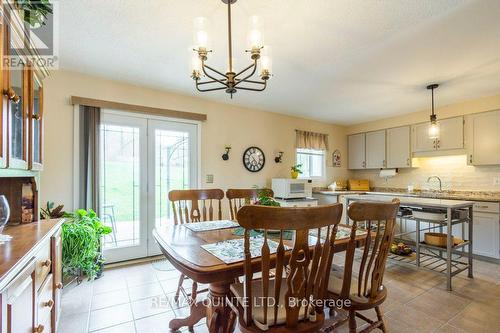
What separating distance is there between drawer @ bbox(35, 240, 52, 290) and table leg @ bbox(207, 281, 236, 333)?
0.87 meters

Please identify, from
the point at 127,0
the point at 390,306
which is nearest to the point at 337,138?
the point at 390,306

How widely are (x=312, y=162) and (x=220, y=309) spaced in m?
4.22

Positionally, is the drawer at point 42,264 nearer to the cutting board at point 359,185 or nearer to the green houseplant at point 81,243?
the green houseplant at point 81,243

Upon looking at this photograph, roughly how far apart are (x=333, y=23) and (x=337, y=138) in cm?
383

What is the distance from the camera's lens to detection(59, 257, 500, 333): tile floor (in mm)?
1916

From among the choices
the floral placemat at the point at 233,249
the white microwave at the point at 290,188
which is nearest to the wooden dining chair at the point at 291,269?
the floral placemat at the point at 233,249

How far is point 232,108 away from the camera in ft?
13.3

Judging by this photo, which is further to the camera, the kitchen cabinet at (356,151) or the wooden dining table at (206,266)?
the kitchen cabinet at (356,151)

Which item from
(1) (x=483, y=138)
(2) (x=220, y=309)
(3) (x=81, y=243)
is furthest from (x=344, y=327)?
(1) (x=483, y=138)

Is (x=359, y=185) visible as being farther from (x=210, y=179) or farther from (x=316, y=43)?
(x=316, y=43)

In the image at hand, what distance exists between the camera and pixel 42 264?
136 cm

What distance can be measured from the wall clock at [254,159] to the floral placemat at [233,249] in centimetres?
Result: 256

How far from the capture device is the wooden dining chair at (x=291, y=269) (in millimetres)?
1013
